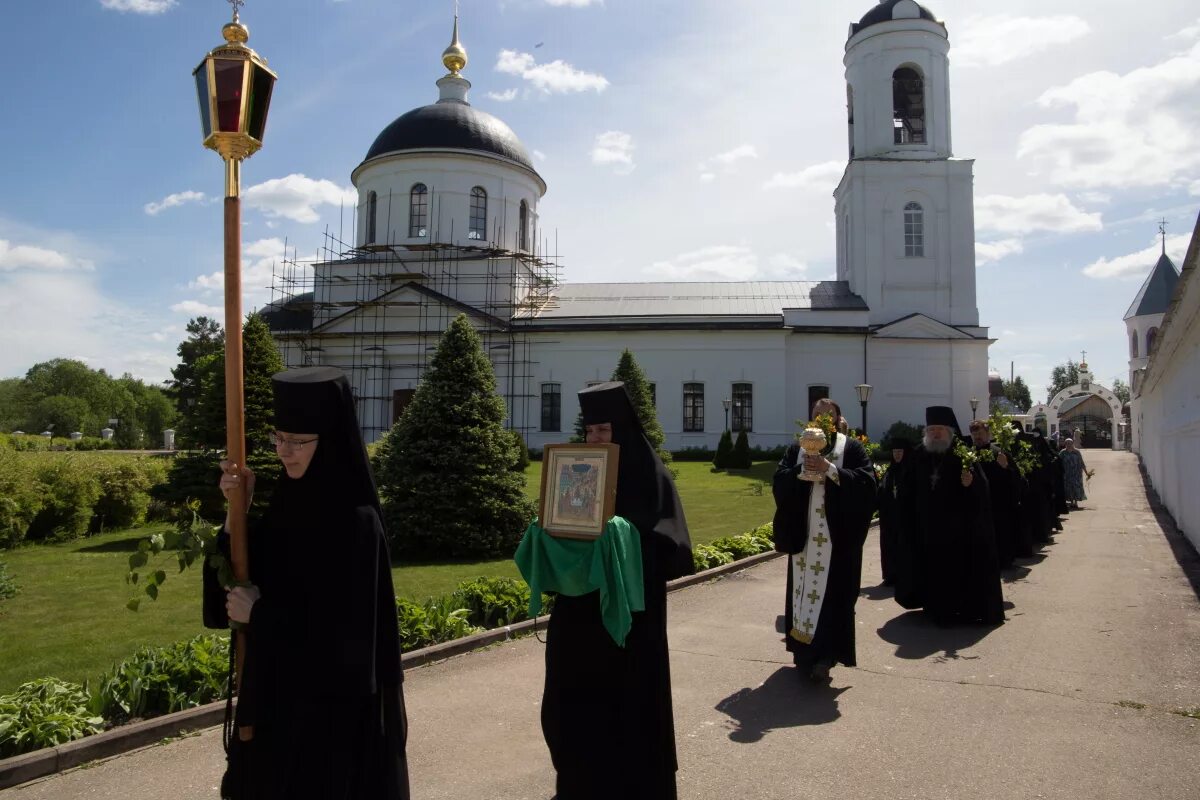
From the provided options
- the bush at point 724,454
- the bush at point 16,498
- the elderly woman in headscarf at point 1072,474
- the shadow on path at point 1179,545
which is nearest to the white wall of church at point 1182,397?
the shadow on path at point 1179,545

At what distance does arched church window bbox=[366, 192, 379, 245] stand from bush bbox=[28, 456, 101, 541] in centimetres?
2603

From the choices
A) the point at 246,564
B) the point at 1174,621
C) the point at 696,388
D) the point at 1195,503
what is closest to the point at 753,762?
the point at 246,564

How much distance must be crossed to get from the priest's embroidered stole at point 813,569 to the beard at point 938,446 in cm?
252

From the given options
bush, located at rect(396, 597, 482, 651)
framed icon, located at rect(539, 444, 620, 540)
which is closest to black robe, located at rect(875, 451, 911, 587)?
bush, located at rect(396, 597, 482, 651)

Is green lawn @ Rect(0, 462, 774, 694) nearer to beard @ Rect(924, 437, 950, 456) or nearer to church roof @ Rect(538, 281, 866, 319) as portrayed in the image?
beard @ Rect(924, 437, 950, 456)

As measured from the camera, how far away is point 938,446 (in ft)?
28.4

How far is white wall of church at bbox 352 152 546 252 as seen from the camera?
1486 inches

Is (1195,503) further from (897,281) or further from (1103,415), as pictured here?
(1103,415)

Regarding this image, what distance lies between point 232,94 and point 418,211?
3666 cm

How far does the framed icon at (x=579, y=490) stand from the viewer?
3.54 meters

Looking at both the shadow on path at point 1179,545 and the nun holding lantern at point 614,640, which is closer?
the nun holding lantern at point 614,640

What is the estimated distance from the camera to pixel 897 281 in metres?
38.4

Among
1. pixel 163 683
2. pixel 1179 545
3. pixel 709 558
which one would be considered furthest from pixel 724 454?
pixel 163 683

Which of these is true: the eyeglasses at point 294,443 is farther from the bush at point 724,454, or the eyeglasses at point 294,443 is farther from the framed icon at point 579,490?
the bush at point 724,454
